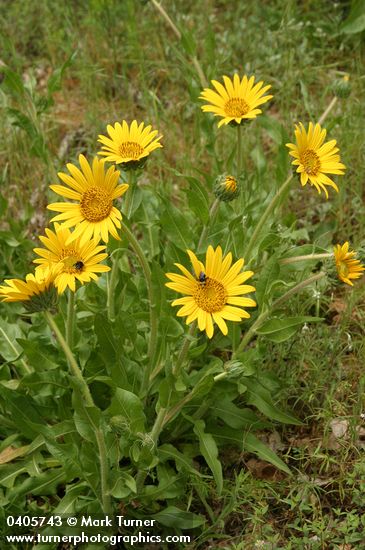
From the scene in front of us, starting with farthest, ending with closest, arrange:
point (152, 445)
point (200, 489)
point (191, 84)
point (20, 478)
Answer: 1. point (191, 84)
2. point (20, 478)
3. point (200, 489)
4. point (152, 445)

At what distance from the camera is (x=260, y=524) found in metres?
2.71

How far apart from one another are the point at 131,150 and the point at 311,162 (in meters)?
0.73

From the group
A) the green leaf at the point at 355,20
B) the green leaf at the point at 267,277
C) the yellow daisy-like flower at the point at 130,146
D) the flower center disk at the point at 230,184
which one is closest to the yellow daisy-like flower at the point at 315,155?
the flower center disk at the point at 230,184

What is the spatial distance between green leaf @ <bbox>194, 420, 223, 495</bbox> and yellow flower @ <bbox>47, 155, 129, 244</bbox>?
3.09ft

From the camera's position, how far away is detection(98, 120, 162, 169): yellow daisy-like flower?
8.13 feet

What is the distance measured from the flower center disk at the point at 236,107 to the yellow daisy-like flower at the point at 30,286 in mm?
1140

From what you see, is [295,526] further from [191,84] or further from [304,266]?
[191,84]

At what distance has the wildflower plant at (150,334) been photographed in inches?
94.2

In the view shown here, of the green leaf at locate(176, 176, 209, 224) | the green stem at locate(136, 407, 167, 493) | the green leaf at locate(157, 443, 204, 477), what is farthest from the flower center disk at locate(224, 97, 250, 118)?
the green leaf at locate(157, 443, 204, 477)

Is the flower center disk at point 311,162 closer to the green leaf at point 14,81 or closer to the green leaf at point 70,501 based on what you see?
the green leaf at point 70,501

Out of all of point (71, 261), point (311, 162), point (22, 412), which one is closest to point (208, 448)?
point (22, 412)

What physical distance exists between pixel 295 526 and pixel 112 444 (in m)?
0.77

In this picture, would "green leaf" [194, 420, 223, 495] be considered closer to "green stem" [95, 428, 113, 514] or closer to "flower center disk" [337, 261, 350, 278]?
"green stem" [95, 428, 113, 514]

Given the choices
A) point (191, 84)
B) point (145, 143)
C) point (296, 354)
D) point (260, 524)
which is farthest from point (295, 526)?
point (191, 84)
